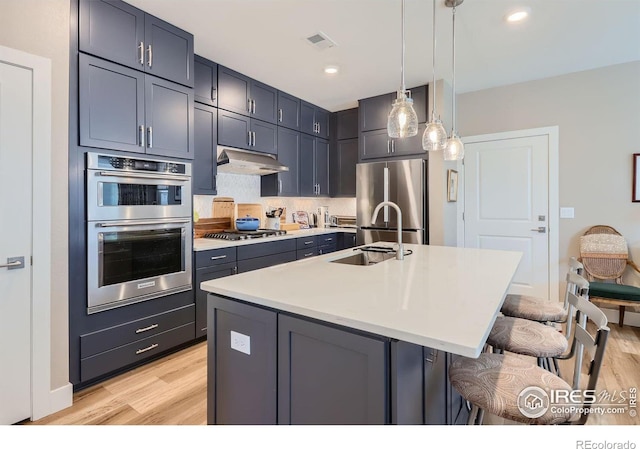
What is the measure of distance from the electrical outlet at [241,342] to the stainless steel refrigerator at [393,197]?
2.80 m

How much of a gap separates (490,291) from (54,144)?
2.50 metres

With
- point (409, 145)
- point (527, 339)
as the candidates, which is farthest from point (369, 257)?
point (409, 145)

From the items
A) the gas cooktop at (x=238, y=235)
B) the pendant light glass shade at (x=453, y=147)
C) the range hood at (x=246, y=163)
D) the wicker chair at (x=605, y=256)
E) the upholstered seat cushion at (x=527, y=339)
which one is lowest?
the upholstered seat cushion at (x=527, y=339)

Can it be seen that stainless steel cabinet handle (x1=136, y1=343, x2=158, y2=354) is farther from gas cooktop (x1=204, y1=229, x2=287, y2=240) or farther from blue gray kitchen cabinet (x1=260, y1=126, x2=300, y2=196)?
blue gray kitchen cabinet (x1=260, y1=126, x2=300, y2=196)

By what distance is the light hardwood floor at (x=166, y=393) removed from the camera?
1.89 meters

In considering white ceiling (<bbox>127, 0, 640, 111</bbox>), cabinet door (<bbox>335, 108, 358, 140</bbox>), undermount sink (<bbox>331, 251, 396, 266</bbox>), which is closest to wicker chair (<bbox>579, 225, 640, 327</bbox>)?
white ceiling (<bbox>127, 0, 640, 111</bbox>)

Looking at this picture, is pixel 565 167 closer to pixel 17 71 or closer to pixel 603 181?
pixel 603 181

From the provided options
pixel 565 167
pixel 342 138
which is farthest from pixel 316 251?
pixel 565 167

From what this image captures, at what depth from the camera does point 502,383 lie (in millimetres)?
1204

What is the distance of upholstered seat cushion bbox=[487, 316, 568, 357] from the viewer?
1534 millimetres

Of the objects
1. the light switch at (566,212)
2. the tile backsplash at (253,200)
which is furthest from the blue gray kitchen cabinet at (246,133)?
the light switch at (566,212)

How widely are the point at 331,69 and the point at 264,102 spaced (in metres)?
0.89

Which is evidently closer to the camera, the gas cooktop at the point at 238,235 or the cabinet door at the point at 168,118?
the cabinet door at the point at 168,118

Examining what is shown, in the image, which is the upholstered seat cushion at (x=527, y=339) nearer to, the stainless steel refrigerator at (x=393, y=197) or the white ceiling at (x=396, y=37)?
the stainless steel refrigerator at (x=393, y=197)
